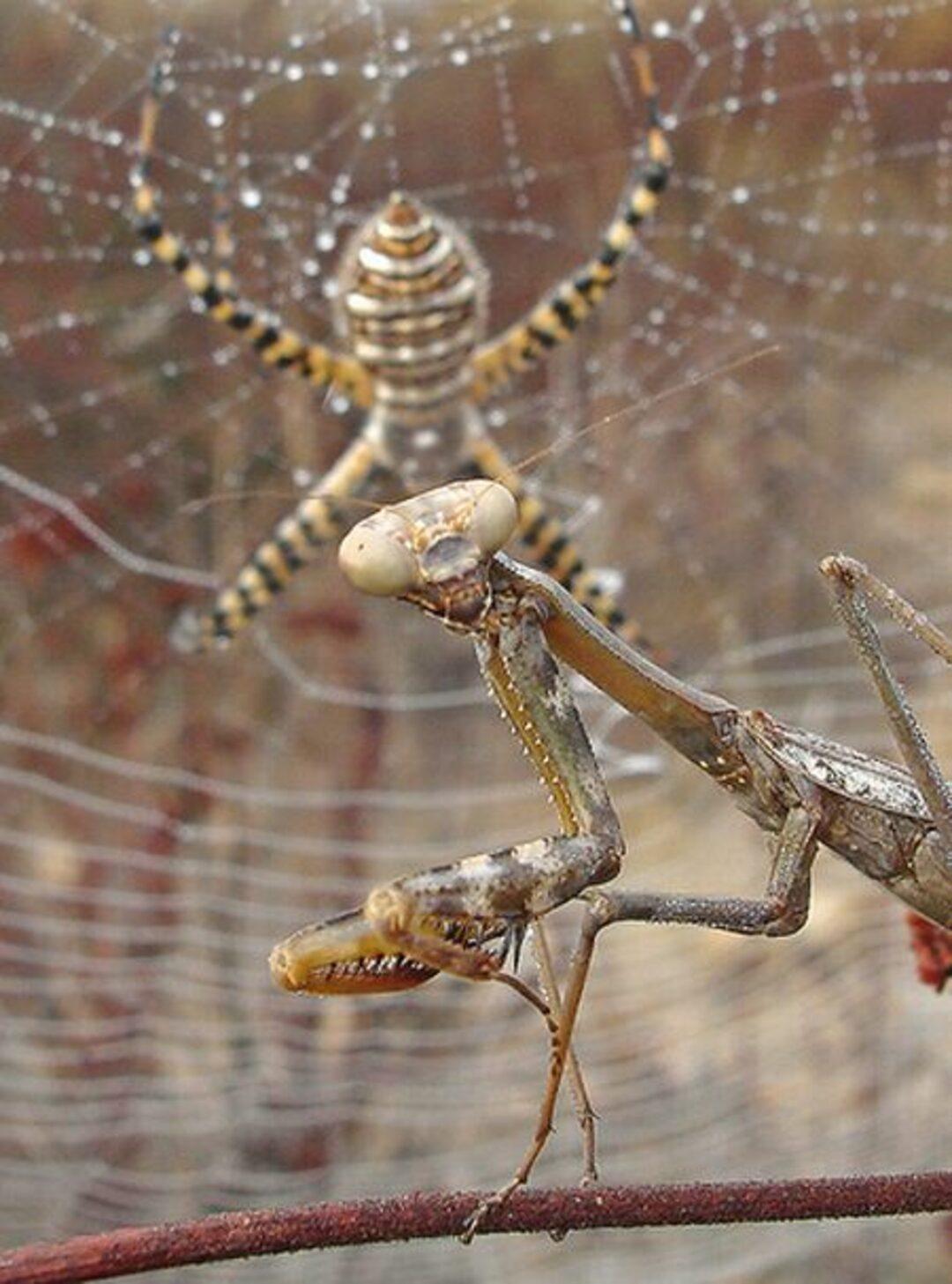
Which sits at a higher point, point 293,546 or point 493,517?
point 293,546

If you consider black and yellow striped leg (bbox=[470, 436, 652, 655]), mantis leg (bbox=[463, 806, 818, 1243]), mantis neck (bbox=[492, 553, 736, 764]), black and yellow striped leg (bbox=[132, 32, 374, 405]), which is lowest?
mantis leg (bbox=[463, 806, 818, 1243])

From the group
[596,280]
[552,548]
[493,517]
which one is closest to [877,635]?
[493,517]

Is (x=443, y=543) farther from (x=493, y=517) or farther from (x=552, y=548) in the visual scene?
(x=552, y=548)

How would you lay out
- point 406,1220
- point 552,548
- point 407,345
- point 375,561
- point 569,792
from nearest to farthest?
point 406,1220 < point 375,561 < point 569,792 < point 407,345 < point 552,548

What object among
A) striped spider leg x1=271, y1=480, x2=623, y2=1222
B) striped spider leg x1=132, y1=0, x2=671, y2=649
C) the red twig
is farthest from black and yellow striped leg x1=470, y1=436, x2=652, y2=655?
the red twig


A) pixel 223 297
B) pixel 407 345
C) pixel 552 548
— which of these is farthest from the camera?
pixel 552 548

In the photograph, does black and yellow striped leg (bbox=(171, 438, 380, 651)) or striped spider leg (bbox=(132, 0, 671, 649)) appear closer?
striped spider leg (bbox=(132, 0, 671, 649))

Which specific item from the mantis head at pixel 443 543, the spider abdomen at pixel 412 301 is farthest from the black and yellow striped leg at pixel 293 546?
the mantis head at pixel 443 543

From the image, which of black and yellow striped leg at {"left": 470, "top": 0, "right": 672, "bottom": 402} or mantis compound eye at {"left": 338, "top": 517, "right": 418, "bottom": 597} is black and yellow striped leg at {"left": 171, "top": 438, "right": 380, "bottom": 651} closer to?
black and yellow striped leg at {"left": 470, "top": 0, "right": 672, "bottom": 402}
